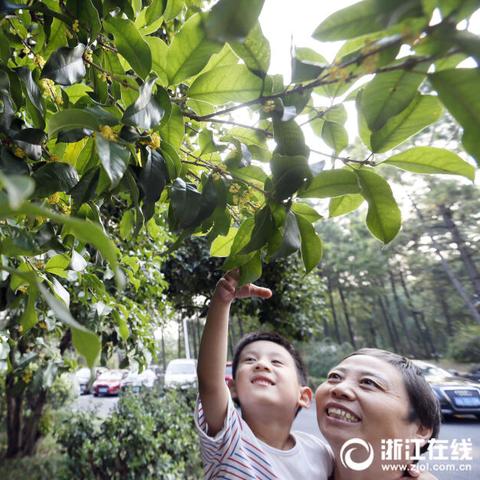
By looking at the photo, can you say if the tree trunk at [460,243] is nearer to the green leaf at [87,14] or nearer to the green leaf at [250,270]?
the green leaf at [250,270]

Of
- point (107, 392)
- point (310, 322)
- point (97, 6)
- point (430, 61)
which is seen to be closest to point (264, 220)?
point (430, 61)

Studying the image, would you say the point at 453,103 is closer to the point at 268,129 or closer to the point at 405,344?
the point at 268,129

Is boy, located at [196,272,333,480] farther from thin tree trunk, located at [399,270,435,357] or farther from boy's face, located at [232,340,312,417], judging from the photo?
thin tree trunk, located at [399,270,435,357]

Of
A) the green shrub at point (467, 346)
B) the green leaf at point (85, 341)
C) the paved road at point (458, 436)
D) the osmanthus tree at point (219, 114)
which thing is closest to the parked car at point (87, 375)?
the green leaf at point (85, 341)

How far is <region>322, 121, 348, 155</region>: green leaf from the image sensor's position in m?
0.58

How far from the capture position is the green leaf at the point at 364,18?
30 cm

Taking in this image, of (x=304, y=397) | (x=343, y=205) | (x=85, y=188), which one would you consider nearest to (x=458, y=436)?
(x=304, y=397)

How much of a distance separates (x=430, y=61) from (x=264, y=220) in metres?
0.29

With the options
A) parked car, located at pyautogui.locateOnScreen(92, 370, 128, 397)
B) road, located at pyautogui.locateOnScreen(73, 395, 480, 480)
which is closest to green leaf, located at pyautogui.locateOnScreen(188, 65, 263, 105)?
road, located at pyautogui.locateOnScreen(73, 395, 480, 480)

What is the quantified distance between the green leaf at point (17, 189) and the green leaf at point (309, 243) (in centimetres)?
48

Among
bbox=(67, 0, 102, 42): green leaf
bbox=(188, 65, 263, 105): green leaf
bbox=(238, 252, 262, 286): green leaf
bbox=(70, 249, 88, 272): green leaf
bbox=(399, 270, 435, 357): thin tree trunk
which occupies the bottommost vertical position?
bbox=(238, 252, 262, 286): green leaf

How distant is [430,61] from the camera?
359mm

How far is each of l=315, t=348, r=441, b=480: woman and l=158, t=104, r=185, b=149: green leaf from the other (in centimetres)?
88

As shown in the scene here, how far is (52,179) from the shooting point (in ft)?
1.88
